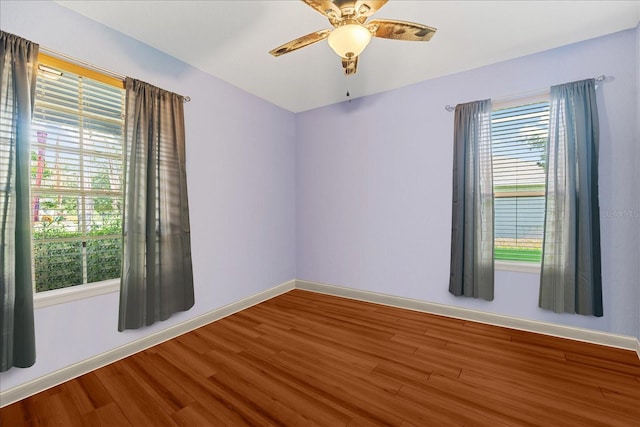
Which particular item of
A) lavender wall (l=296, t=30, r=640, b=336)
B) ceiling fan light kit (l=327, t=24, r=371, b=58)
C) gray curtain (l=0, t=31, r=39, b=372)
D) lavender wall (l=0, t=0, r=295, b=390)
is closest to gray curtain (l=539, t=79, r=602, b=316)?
lavender wall (l=296, t=30, r=640, b=336)

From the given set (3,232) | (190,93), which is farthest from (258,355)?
(190,93)

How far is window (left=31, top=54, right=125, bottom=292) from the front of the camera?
1890 mm

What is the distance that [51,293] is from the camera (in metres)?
1.89

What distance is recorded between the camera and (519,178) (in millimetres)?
2719

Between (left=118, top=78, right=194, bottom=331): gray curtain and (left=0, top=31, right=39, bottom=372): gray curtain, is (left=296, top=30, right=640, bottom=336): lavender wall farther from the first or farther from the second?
(left=0, top=31, right=39, bottom=372): gray curtain

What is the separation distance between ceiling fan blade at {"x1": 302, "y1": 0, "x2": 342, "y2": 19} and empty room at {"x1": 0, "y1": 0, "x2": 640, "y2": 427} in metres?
0.01

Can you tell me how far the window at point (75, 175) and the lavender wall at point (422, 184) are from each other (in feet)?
7.85

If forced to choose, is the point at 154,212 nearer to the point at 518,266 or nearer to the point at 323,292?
the point at 323,292

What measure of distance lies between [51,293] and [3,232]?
516 millimetres

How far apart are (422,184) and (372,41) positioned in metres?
1.60

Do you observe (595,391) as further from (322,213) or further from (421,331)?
(322,213)

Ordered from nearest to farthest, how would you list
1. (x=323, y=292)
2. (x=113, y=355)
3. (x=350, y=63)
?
(x=350, y=63) < (x=113, y=355) < (x=323, y=292)

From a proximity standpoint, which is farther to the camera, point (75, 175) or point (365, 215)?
point (365, 215)

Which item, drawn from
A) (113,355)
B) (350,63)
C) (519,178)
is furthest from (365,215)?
(113,355)
